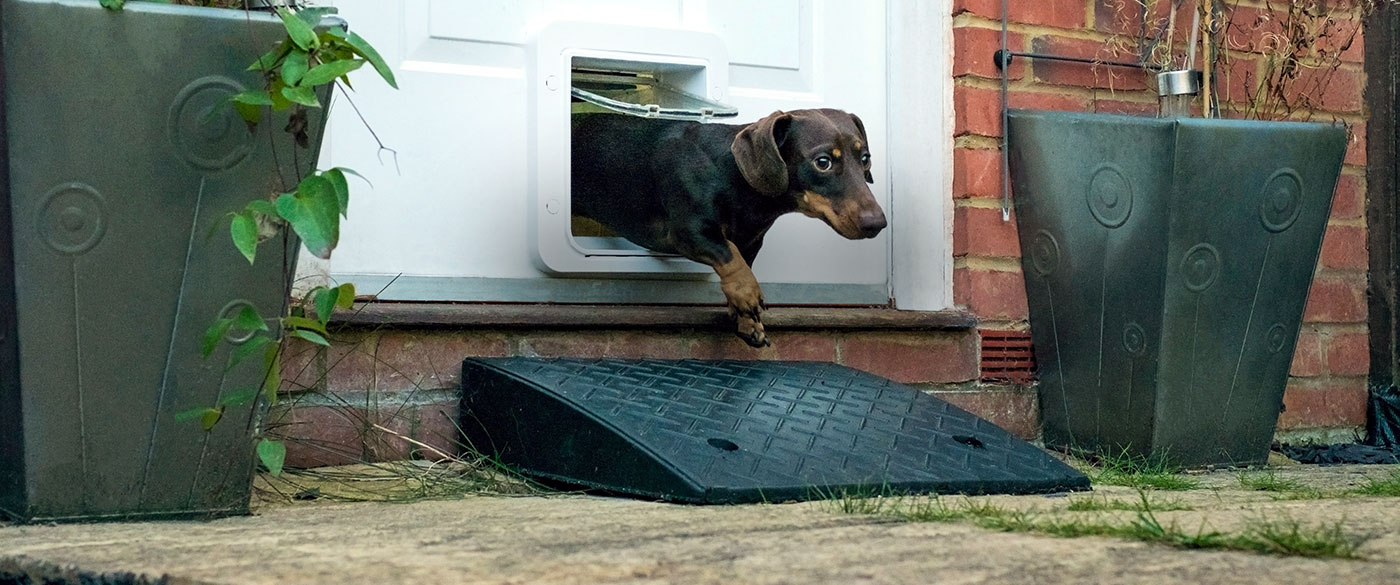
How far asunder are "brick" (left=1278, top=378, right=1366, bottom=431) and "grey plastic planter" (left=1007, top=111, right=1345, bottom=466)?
53 cm

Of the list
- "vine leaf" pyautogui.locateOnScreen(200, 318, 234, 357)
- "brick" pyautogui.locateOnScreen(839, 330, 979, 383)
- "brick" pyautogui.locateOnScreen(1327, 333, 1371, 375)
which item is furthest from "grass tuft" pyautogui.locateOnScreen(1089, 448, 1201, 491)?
"vine leaf" pyautogui.locateOnScreen(200, 318, 234, 357)

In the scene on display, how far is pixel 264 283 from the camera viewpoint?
1601 millimetres

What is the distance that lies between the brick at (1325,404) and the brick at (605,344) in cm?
135

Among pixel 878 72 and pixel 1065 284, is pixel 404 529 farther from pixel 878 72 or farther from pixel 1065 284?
pixel 878 72

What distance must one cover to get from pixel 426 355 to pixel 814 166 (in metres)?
0.72

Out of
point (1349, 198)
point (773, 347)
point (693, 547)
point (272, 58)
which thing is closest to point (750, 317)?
point (773, 347)

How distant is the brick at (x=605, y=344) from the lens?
232cm

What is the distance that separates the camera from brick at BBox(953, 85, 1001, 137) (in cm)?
261

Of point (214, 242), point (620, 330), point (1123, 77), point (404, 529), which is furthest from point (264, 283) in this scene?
point (1123, 77)

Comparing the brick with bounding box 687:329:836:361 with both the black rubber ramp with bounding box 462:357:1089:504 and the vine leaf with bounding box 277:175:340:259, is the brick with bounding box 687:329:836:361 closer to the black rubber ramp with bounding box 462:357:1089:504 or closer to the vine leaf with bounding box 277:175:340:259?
the black rubber ramp with bounding box 462:357:1089:504

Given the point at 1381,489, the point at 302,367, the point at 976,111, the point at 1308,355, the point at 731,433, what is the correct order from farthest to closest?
the point at 1308,355
the point at 976,111
the point at 302,367
the point at 731,433
the point at 1381,489

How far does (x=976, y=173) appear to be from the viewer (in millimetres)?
2627

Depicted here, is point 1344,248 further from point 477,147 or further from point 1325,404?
point 477,147

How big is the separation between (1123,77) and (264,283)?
1.85 meters
